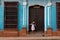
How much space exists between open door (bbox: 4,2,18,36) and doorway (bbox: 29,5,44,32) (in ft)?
4.84

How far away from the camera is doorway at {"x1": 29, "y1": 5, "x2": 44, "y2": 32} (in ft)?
60.4

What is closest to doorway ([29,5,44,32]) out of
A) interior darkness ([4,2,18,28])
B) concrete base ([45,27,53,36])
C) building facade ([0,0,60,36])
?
building facade ([0,0,60,36])

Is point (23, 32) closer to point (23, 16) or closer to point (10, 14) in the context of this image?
point (23, 16)

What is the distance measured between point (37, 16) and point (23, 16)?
1514 millimetres

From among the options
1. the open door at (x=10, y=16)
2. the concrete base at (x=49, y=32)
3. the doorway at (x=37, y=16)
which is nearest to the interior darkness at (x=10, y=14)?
the open door at (x=10, y=16)

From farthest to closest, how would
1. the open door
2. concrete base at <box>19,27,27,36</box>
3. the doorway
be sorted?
the doorway → the open door → concrete base at <box>19,27,27,36</box>

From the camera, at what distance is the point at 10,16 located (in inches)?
714

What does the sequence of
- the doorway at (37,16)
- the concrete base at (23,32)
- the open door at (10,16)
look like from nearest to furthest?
1. the concrete base at (23,32)
2. the open door at (10,16)
3. the doorway at (37,16)

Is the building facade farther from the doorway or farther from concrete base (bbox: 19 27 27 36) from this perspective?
the doorway

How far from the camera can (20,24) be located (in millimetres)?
17984

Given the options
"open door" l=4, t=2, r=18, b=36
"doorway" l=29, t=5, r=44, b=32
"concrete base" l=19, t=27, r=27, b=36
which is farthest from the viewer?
"doorway" l=29, t=5, r=44, b=32

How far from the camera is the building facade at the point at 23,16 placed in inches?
705

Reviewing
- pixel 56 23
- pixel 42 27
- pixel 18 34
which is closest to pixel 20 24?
pixel 18 34

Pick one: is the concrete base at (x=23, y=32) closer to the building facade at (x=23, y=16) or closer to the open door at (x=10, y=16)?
the building facade at (x=23, y=16)
